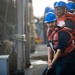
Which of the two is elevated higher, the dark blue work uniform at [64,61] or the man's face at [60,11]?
the man's face at [60,11]

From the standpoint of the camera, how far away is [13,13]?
7.27 metres

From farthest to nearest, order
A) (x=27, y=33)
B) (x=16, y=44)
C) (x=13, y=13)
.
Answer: (x=27, y=33) → (x=13, y=13) → (x=16, y=44)

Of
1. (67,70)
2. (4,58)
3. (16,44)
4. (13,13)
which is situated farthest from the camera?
(13,13)

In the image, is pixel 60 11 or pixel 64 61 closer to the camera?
pixel 64 61

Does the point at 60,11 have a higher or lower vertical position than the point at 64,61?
higher

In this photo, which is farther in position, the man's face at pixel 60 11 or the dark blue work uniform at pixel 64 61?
the man's face at pixel 60 11

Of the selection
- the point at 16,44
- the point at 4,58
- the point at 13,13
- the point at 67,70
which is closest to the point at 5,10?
the point at 13,13

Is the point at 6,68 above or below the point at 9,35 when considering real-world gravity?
below

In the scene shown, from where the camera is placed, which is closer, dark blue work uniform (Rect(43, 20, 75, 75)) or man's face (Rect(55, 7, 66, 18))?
dark blue work uniform (Rect(43, 20, 75, 75))

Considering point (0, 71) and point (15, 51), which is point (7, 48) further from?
point (0, 71)

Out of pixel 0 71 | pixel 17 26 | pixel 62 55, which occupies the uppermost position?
pixel 17 26

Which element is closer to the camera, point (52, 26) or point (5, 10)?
point (52, 26)

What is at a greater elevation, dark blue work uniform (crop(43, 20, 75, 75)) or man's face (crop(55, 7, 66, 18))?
man's face (crop(55, 7, 66, 18))

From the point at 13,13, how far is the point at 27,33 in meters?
1.21
